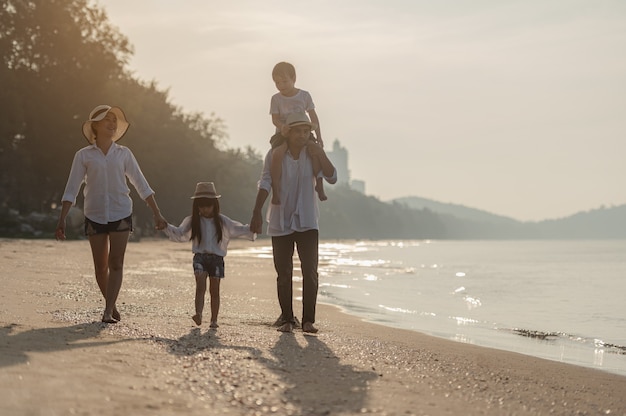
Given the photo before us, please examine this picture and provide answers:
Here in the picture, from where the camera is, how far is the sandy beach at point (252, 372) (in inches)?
165

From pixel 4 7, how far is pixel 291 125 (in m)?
35.2

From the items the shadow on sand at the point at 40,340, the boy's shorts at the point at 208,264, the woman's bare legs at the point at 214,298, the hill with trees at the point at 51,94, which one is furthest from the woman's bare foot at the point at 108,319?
the hill with trees at the point at 51,94

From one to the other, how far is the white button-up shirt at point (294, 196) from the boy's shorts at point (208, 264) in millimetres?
638

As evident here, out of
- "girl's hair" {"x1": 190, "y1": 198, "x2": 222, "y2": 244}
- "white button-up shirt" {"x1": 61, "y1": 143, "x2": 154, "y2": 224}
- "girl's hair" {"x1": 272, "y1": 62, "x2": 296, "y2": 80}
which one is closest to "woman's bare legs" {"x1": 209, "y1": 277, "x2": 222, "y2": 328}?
"girl's hair" {"x1": 190, "y1": 198, "x2": 222, "y2": 244}

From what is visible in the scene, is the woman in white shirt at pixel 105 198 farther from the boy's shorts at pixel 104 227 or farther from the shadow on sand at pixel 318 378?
the shadow on sand at pixel 318 378

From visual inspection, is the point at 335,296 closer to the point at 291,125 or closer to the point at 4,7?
the point at 291,125

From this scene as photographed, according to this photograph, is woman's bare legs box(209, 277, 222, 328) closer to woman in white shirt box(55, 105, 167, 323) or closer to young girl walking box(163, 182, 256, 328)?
young girl walking box(163, 182, 256, 328)

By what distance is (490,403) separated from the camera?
4.62 metres

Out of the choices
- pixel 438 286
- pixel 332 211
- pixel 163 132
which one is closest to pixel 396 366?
pixel 438 286

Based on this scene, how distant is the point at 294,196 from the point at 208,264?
1.10 metres

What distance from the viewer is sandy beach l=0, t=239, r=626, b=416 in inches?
165

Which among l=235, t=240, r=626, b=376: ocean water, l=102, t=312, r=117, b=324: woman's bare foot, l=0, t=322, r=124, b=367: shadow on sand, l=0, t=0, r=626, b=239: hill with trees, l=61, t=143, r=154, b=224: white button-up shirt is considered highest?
l=0, t=0, r=626, b=239: hill with trees

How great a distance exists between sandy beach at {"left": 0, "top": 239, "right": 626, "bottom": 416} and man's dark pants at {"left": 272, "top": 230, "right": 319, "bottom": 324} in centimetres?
31

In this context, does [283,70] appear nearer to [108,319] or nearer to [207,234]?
[207,234]
